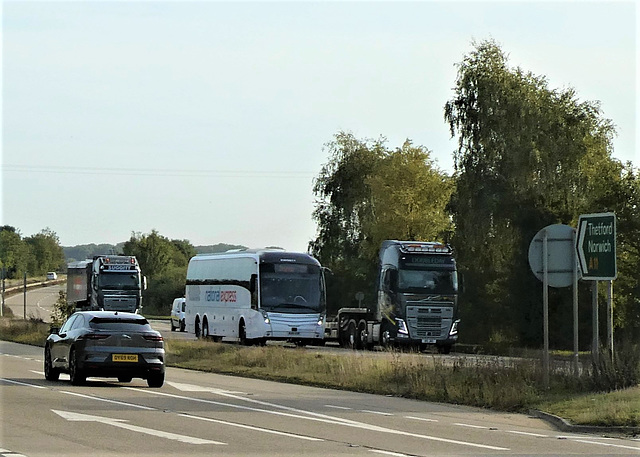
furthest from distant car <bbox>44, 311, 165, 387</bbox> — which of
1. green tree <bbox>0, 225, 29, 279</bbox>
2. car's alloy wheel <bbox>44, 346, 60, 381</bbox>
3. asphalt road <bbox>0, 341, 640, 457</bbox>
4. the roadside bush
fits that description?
green tree <bbox>0, 225, 29, 279</bbox>

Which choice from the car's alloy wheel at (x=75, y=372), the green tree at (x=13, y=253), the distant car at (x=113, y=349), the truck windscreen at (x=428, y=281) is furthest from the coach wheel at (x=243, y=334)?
Result: the green tree at (x=13, y=253)

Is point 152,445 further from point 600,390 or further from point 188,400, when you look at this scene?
point 600,390

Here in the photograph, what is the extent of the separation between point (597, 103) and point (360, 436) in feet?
146

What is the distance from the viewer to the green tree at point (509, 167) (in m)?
56.3

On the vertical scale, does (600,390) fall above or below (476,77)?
below

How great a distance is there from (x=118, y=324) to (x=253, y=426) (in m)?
8.59

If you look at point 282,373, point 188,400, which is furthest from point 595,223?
point 282,373

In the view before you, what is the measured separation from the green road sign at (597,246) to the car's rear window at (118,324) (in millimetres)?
9034

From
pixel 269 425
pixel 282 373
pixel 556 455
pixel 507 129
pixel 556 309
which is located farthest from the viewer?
pixel 507 129

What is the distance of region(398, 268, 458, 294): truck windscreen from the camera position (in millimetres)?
44719

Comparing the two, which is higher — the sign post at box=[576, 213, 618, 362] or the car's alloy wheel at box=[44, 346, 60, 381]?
the sign post at box=[576, 213, 618, 362]

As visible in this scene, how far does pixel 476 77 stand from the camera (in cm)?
5941

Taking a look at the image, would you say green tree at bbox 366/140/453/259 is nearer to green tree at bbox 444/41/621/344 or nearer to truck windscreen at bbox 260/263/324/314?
green tree at bbox 444/41/621/344

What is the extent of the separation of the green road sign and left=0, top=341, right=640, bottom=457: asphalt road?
3.75 meters
